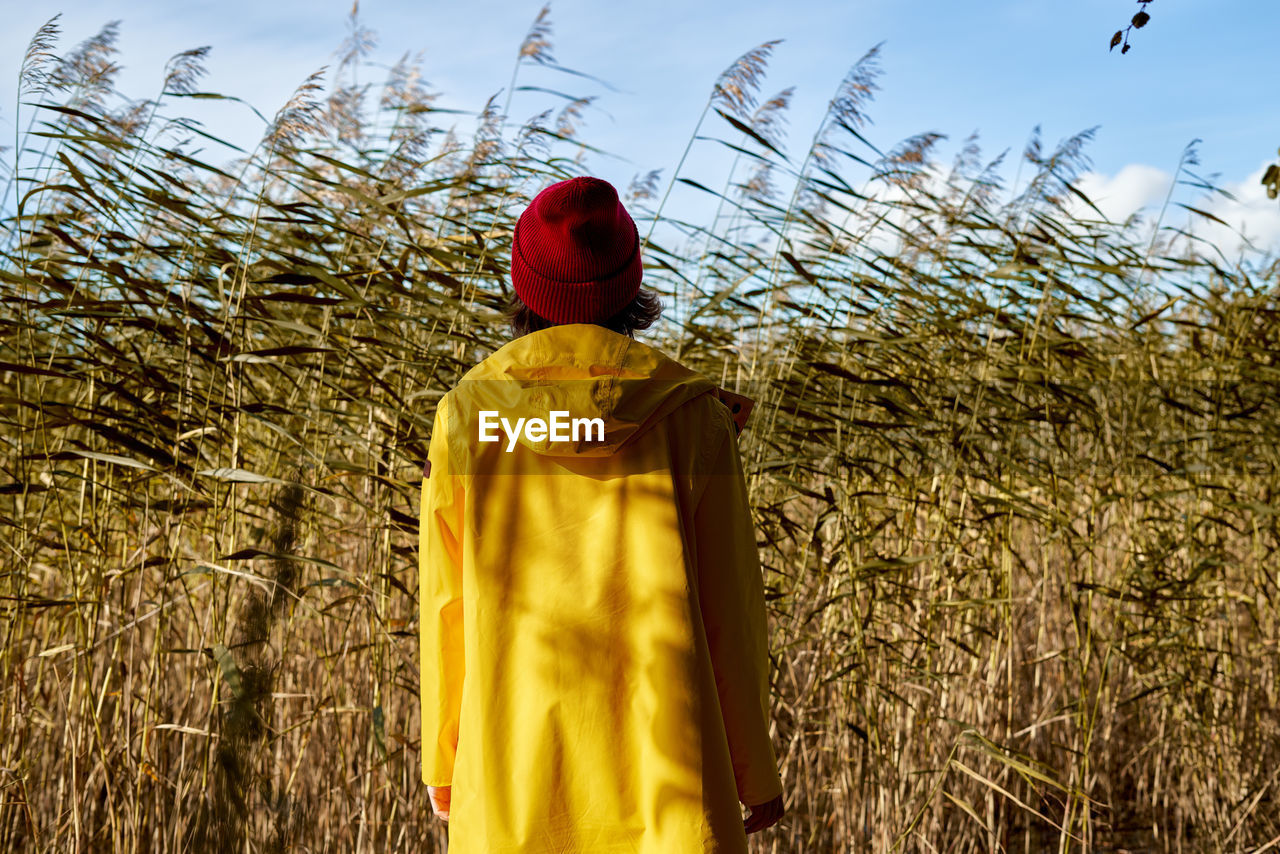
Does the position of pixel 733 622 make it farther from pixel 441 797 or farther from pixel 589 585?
pixel 441 797

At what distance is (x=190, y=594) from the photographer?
197 centimetres

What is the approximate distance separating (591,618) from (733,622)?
0.21m

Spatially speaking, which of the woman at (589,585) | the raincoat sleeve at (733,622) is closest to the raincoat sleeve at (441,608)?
the woman at (589,585)

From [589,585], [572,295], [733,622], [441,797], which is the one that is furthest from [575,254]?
[441,797]

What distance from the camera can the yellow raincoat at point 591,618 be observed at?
1.22 metres

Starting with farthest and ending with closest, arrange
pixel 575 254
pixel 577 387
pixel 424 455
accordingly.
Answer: pixel 424 455
pixel 575 254
pixel 577 387

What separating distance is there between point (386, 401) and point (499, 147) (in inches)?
30.2

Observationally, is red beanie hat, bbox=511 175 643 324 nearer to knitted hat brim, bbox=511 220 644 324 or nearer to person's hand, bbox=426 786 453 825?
knitted hat brim, bbox=511 220 644 324

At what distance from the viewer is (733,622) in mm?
1331

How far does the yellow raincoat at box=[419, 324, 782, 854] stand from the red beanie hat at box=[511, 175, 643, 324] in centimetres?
6

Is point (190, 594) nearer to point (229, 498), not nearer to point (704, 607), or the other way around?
point (229, 498)

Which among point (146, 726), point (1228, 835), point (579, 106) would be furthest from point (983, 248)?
point (146, 726)

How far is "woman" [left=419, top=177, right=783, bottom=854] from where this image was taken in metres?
1.22

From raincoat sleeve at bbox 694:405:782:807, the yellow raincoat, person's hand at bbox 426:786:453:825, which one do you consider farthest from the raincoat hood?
person's hand at bbox 426:786:453:825
